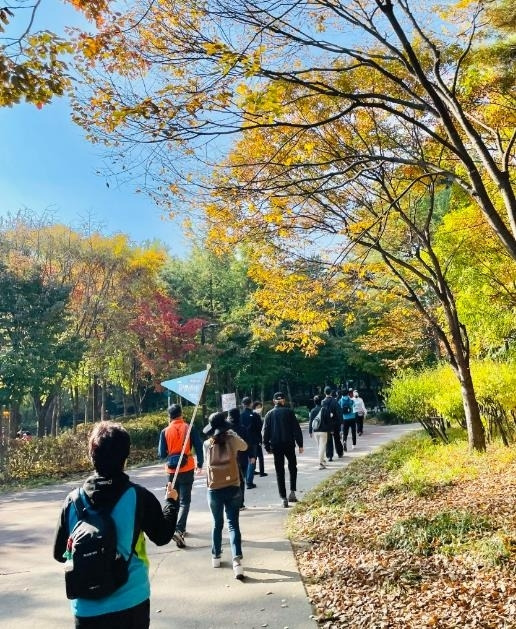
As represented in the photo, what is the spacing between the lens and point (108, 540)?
2469 mm

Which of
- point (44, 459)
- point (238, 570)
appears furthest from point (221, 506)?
point (44, 459)

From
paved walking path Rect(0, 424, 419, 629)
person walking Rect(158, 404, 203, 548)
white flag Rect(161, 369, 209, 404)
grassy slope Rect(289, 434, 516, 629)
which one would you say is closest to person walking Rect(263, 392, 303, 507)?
paved walking path Rect(0, 424, 419, 629)

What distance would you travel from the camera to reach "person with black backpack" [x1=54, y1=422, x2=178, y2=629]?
244 cm

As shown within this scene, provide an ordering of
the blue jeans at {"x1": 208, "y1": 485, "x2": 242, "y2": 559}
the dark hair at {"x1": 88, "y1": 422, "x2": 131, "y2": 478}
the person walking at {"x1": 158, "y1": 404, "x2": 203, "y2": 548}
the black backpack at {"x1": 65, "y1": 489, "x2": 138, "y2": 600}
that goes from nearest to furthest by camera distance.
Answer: the black backpack at {"x1": 65, "y1": 489, "x2": 138, "y2": 600} < the dark hair at {"x1": 88, "y1": 422, "x2": 131, "y2": 478} < the blue jeans at {"x1": 208, "y1": 485, "x2": 242, "y2": 559} < the person walking at {"x1": 158, "y1": 404, "x2": 203, "y2": 548}

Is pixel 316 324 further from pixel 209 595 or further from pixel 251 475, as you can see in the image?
pixel 209 595

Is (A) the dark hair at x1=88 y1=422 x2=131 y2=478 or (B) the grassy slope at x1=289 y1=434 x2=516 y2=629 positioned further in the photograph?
(B) the grassy slope at x1=289 y1=434 x2=516 y2=629

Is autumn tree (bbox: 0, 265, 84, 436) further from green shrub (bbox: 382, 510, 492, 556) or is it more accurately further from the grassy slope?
green shrub (bbox: 382, 510, 492, 556)

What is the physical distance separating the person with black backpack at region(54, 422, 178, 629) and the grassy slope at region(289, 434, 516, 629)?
81.5 inches

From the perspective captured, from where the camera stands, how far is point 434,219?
16984mm

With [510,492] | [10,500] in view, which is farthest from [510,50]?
[10,500]

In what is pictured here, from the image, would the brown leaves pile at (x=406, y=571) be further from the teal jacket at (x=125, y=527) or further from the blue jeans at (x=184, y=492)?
the teal jacket at (x=125, y=527)

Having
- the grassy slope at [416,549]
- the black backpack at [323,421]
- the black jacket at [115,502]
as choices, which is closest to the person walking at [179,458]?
the grassy slope at [416,549]

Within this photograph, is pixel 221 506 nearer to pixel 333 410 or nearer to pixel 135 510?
pixel 135 510

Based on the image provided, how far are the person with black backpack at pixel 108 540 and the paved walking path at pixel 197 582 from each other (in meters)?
1.84
